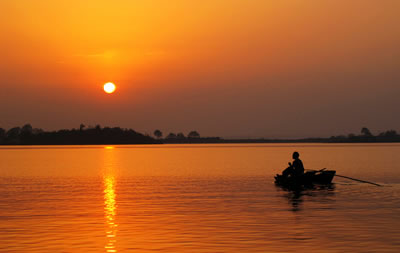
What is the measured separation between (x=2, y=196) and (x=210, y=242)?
27.3 m

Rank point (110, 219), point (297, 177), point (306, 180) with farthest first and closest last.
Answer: point (306, 180), point (297, 177), point (110, 219)

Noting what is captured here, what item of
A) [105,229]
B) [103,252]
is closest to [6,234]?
[105,229]

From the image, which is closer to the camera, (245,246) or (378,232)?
(245,246)

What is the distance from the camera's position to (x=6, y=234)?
26.4 meters

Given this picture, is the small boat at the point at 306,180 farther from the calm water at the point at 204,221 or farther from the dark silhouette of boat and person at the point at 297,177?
the calm water at the point at 204,221

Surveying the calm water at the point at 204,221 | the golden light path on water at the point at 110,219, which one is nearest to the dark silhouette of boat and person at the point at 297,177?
the calm water at the point at 204,221

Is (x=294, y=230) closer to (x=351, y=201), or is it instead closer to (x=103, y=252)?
→ (x=103, y=252)

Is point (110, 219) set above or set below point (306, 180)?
below

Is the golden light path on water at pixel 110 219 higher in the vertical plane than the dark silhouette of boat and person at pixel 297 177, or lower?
lower

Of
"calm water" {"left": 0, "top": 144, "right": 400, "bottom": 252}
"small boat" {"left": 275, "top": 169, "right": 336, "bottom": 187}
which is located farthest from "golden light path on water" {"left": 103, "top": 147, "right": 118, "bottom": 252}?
"small boat" {"left": 275, "top": 169, "right": 336, "bottom": 187}

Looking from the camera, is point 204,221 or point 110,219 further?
point 110,219

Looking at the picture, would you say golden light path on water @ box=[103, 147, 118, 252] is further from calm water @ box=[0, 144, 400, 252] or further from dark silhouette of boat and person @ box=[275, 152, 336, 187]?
dark silhouette of boat and person @ box=[275, 152, 336, 187]

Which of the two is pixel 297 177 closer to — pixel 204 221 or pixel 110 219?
pixel 204 221

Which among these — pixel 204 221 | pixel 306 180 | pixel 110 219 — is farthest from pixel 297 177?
pixel 110 219
